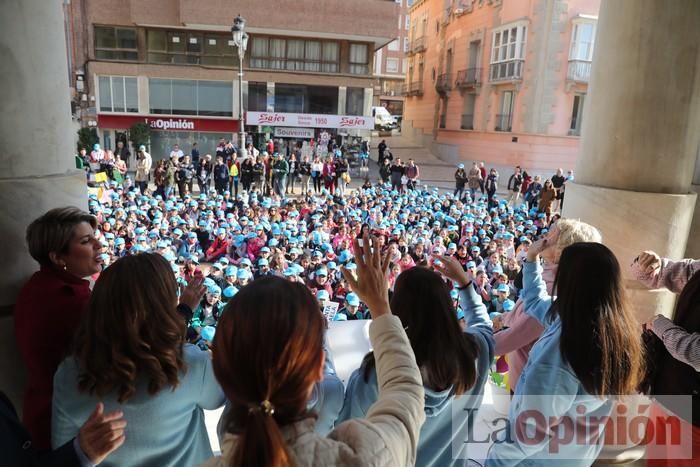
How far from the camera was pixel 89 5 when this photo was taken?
76.5 ft

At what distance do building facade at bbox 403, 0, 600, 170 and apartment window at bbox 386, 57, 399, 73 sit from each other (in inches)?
623

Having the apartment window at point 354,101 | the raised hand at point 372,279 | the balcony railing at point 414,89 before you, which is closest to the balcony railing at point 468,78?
the apartment window at point 354,101

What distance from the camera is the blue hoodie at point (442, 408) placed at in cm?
160

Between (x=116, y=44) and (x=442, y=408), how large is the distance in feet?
88.0

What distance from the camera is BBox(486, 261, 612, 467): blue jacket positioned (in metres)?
1.67

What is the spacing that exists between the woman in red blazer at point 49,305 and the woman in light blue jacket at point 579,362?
1587 millimetres

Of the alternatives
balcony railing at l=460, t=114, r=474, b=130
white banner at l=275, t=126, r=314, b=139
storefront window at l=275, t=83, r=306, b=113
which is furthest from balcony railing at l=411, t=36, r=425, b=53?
white banner at l=275, t=126, r=314, b=139

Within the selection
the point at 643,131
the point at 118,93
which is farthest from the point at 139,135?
the point at 643,131

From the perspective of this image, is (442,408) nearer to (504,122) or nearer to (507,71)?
(507,71)

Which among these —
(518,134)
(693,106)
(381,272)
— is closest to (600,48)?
(693,106)

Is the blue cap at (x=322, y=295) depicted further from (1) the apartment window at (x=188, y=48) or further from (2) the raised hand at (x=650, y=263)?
(1) the apartment window at (x=188, y=48)

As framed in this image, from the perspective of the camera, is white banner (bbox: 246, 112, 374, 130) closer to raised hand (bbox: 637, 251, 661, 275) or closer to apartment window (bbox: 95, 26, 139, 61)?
apartment window (bbox: 95, 26, 139, 61)

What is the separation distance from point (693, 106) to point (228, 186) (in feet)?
46.6

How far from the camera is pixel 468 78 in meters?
27.5
